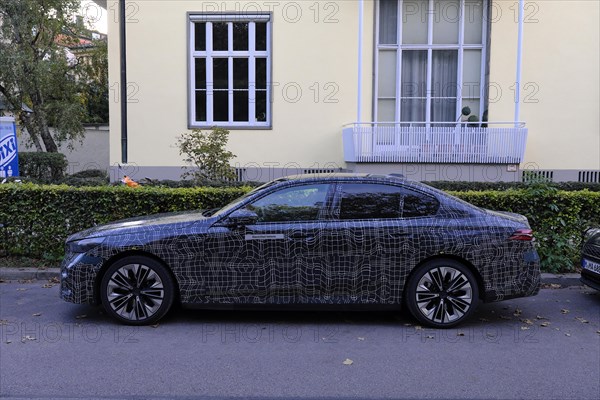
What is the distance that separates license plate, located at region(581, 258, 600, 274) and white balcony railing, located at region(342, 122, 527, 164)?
20.2 feet

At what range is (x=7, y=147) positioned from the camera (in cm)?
1052

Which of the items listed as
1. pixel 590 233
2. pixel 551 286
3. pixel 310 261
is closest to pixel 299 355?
pixel 310 261

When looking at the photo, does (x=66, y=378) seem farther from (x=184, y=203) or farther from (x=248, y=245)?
(x=184, y=203)

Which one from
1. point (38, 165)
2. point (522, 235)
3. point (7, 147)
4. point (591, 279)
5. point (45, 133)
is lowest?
point (591, 279)

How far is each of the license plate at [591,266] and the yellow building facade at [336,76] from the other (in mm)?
7063

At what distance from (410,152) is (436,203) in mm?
7128

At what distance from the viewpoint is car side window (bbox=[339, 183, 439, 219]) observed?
18.9 ft

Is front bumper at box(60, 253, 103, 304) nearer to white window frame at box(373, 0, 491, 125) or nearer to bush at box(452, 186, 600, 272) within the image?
bush at box(452, 186, 600, 272)

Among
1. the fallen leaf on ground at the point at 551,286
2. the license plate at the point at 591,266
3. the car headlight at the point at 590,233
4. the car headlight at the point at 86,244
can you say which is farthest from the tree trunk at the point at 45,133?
the license plate at the point at 591,266

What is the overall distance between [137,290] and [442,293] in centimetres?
312

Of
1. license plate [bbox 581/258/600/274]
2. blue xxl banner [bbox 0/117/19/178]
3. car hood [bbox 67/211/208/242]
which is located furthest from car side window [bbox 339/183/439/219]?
blue xxl banner [bbox 0/117/19/178]

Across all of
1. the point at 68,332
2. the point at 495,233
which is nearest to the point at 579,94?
the point at 495,233

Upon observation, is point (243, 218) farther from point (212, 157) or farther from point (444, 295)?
point (212, 157)

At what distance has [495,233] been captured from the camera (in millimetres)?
5699
